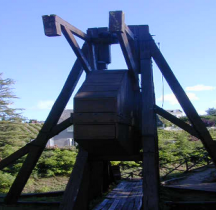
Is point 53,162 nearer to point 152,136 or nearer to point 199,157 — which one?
point 199,157

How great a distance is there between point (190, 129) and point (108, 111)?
7.02 ft

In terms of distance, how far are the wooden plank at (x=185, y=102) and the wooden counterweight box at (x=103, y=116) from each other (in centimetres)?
102

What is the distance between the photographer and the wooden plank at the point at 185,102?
570cm

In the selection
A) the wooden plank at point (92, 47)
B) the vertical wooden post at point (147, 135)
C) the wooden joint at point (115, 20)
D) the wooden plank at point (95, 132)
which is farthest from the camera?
the wooden plank at point (92, 47)

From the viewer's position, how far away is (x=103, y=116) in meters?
4.46

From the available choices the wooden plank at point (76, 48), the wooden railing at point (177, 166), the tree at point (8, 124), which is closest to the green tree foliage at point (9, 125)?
the tree at point (8, 124)

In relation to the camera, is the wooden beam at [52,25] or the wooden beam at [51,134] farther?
the wooden beam at [51,134]

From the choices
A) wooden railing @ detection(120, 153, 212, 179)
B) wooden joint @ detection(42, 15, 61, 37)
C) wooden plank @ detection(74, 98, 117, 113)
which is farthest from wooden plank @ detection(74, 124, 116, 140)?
wooden railing @ detection(120, 153, 212, 179)

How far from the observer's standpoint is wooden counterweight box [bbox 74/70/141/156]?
446 centimetres

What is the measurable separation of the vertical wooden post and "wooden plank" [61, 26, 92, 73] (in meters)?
1.01

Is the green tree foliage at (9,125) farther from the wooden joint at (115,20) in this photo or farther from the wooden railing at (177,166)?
the wooden joint at (115,20)

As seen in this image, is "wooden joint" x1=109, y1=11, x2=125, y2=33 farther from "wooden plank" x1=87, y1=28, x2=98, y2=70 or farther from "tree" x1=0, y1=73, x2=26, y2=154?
"tree" x1=0, y1=73, x2=26, y2=154

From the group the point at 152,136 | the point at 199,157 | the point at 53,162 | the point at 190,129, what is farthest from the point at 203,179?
the point at 53,162

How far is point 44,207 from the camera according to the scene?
634 centimetres
